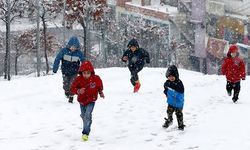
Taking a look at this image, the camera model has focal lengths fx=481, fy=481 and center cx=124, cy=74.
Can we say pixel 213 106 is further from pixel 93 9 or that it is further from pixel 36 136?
pixel 93 9

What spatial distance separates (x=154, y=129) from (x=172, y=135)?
731 millimetres

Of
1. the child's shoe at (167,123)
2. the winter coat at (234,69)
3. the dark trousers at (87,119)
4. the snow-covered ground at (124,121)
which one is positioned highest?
the winter coat at (234,69)

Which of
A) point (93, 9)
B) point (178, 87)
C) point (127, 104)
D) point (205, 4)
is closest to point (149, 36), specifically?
point (205, 4)

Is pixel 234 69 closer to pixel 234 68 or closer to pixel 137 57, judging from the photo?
pixel 234 68

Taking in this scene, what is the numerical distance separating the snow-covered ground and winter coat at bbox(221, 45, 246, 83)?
71 centimetres

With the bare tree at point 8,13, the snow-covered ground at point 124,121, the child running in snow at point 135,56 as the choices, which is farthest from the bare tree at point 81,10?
the child running in snow at point 135,56

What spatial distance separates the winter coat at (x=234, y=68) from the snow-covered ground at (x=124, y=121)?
707 mm

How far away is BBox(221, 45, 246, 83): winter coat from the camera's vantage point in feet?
40.9

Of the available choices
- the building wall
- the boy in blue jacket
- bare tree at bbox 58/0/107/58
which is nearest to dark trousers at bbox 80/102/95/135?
the boy in blue jacket

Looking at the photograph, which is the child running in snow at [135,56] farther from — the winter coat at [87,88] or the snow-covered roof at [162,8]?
the snow-covered roof at [162,8]

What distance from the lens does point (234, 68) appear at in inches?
492

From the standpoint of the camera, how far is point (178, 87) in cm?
903

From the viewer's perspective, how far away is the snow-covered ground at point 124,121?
830cm

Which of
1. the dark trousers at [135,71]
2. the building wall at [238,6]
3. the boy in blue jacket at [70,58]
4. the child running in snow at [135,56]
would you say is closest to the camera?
the boy in blue jacket at [70,58]
